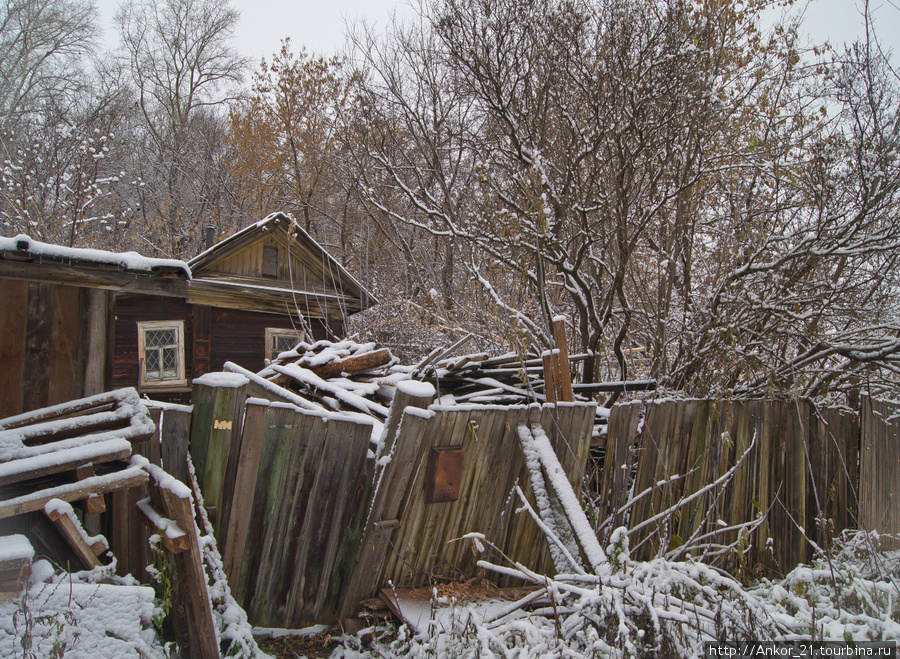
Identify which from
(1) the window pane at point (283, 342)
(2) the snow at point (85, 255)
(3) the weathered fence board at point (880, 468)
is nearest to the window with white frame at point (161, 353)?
(1) the window pane at point (283, 342)

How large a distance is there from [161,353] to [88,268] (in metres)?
8.99

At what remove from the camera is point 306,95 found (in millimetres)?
22469

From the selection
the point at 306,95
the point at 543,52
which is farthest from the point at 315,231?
the point at 543,52

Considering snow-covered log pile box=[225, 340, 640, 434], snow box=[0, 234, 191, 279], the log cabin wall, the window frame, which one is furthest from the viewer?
the window frame

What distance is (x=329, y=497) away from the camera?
3291 millimetres

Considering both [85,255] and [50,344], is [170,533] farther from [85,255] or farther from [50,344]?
[50,344]

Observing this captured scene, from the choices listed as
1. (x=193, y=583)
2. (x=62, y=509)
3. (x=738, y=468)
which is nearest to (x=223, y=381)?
(x=62, y=509)

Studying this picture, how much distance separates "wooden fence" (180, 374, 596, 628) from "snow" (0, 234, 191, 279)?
1.47 meters

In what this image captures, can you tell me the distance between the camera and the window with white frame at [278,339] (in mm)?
13414

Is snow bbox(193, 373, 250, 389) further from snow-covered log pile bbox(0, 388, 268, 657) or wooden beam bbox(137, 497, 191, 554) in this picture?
wooden beam bbox(137, 497, 191, 554)

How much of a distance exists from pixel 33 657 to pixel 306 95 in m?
23.6

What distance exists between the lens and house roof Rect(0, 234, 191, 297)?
12.7 ft

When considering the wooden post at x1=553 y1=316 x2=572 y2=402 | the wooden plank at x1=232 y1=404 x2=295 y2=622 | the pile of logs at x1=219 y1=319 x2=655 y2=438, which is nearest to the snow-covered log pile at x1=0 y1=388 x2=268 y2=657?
the wooden plank at x1=232 y1=404 x2=295 y2=622

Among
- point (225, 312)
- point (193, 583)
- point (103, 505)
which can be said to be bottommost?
point (193, 583)
